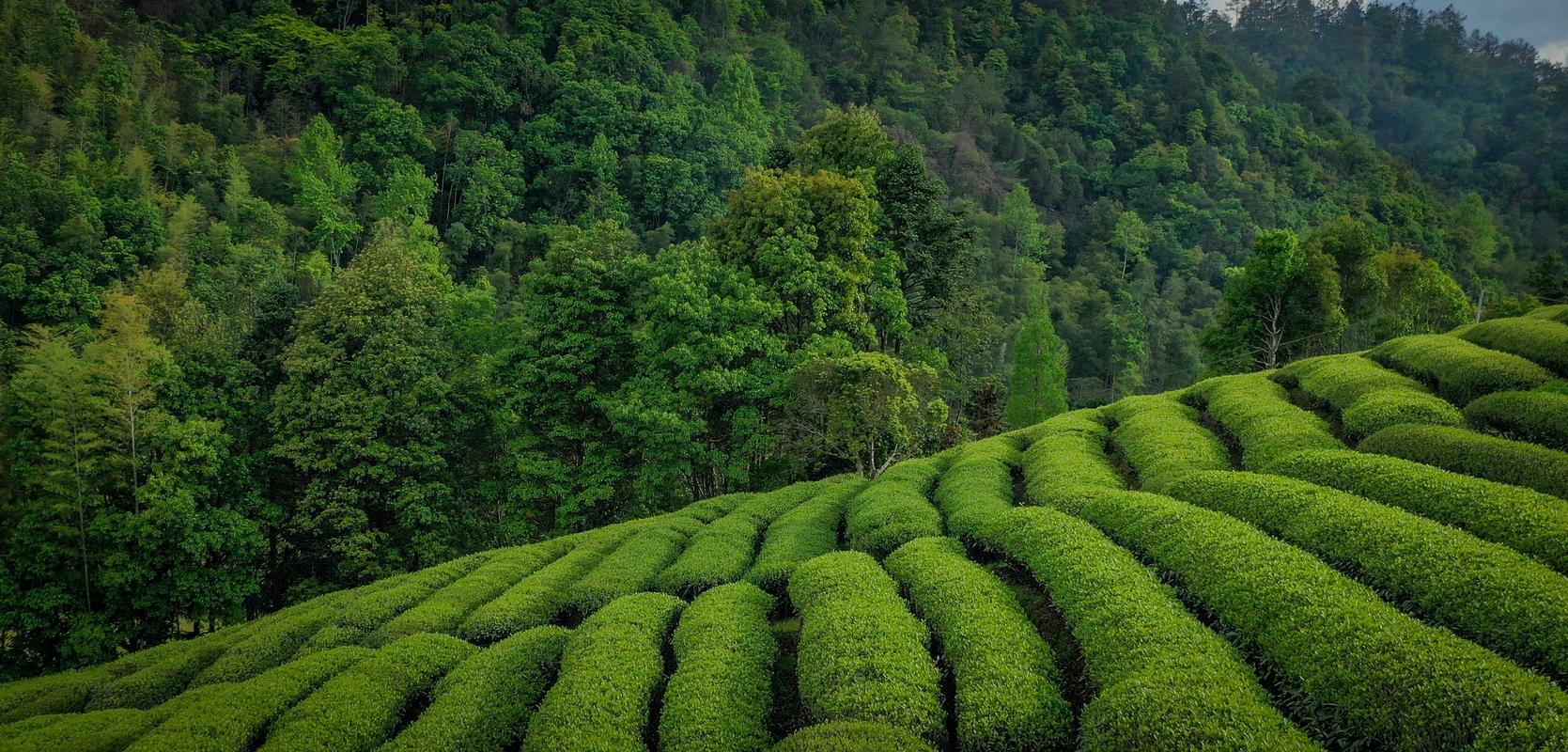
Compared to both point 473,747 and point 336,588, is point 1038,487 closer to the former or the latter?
point 473,747

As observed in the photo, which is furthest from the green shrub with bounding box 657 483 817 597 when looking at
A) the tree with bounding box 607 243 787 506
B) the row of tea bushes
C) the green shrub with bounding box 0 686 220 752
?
the green shrub with bounding box 0 686 220 752

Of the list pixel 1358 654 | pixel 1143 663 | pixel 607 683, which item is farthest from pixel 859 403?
pixel 1358 654

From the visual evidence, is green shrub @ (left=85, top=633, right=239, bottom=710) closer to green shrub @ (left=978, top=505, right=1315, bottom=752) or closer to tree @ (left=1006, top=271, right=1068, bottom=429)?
green shrub @ (left=978, top=505, right=1315, bottom=752)

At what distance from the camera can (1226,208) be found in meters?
103

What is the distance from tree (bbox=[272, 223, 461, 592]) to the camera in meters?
29.4

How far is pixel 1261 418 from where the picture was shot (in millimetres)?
20750

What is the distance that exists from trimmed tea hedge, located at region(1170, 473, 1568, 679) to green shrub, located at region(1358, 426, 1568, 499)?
2838mm

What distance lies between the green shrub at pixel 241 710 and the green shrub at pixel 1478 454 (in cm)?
2192

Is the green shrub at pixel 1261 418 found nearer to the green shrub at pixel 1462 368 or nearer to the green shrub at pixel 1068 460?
the green shrub at pixel 1462 368

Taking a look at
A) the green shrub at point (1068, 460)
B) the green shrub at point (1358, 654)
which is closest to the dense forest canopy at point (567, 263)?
the green shrub at point (1068, 460)

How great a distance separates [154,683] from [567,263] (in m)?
19.0

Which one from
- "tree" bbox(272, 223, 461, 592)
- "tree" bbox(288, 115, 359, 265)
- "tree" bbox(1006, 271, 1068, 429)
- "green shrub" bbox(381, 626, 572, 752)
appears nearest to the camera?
"green shrub" bbox(381, 626, 572, 752)

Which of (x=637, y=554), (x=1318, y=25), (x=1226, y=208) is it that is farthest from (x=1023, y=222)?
(x=1318, y=25)

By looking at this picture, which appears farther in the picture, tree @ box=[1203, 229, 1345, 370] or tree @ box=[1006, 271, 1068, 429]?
tree @ box=[1006, 271, 1068, 429]
